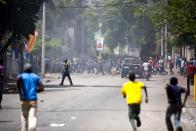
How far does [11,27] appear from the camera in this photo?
135 feet

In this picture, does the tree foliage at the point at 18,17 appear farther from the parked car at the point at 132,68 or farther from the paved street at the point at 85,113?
the parked car at the point at 132,68

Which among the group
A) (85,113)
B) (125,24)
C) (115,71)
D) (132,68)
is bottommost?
(85,113)

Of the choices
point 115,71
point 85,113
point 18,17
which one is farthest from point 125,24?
point 85,113

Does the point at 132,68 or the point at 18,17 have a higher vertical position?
the point at 18,17

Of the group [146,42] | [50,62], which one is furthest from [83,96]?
[146,42]

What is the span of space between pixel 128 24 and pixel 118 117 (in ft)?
258

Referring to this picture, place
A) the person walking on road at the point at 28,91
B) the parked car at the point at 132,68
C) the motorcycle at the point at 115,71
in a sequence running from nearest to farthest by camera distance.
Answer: the person walking on road at the point at 28,91
the parked car at the point at 132,68
the motorcycle at the point at 115,71

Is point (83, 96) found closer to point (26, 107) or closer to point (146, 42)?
point (26, 107)

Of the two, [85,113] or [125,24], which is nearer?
[85,113]

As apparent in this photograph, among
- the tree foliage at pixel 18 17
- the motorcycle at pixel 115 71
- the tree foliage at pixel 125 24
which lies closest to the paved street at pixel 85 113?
the tree foliage at pixel 18 17

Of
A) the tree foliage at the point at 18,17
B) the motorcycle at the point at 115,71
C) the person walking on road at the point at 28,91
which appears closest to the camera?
the person walking on road at the point at 28,91

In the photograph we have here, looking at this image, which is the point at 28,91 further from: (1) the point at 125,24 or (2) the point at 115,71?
(1) the point at 125,24

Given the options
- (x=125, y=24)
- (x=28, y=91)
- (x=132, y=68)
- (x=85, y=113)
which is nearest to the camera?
(x=28, y=91)

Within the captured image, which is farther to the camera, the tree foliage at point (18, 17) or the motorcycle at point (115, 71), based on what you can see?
the motorcycle at point (115, 71)
